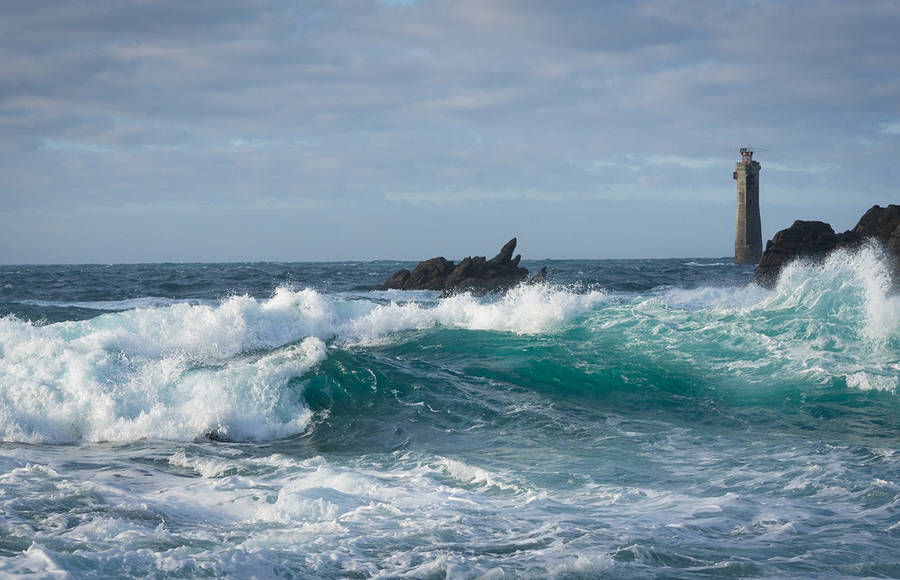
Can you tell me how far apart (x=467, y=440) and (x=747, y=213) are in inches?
1793

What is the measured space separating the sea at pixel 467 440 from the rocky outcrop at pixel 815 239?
12195 mm

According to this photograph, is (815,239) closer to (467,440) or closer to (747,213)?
(747,213)

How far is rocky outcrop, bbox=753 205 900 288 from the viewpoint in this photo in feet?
91.5

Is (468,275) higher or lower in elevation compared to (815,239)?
lower

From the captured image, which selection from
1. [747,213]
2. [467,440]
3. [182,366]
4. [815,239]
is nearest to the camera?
[467,440]

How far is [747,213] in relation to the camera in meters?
49.5

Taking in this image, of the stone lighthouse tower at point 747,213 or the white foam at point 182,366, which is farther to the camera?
the stone lighthouse tower at point 747,213

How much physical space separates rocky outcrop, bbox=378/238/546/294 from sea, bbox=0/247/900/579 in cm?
1476

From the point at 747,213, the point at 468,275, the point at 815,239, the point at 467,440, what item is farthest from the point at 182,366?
the point at 747,213

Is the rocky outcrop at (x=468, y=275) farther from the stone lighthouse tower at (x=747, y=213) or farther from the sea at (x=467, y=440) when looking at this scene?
the stone lighthouse tower at (x=747, y=213)

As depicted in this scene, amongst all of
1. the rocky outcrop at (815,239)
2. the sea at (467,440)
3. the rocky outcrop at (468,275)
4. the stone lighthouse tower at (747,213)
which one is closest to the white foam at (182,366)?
the sea at (467,440)

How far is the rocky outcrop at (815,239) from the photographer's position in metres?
27.9

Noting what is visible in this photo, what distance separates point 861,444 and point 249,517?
6.39 metres

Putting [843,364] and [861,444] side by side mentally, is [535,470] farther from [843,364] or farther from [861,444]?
[843,364]
